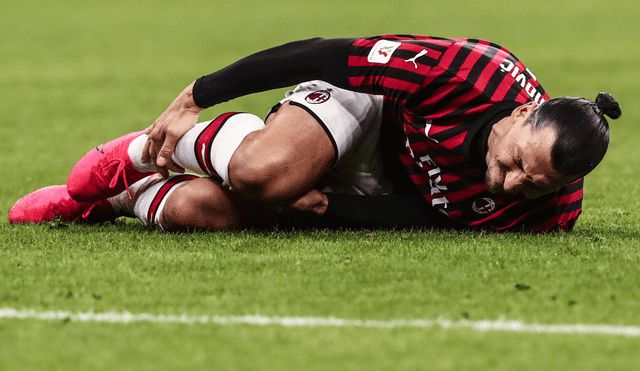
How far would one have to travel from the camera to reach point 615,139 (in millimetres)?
4773

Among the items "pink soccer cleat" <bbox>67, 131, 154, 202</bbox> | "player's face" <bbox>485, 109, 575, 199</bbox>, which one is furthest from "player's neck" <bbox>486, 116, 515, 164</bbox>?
"pink soccer cleat" <bbox>67, 131, 154, 202</bbox>

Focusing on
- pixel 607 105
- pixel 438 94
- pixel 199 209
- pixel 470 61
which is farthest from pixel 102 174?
pixel 607 105

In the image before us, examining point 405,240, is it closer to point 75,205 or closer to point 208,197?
point 208,197

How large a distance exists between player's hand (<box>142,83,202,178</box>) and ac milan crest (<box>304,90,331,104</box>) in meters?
0.35

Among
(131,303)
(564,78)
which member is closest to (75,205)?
(131,303)

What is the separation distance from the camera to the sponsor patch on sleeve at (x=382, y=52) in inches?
92.5

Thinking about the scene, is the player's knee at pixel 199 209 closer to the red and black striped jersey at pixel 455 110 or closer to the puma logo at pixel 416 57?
the red and black striped jersey at pixel 455 110

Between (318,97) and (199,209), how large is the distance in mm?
501

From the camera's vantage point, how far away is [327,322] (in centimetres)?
169

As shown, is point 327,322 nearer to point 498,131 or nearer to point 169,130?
point 498,131

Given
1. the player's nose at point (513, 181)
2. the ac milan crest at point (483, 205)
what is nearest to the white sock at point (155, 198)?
the ac milan crest at point (483, 205)

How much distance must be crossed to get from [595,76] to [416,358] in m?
6.43

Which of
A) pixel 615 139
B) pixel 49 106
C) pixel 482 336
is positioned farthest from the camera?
pixel 49 106

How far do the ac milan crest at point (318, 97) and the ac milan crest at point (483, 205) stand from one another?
1.81 ft
